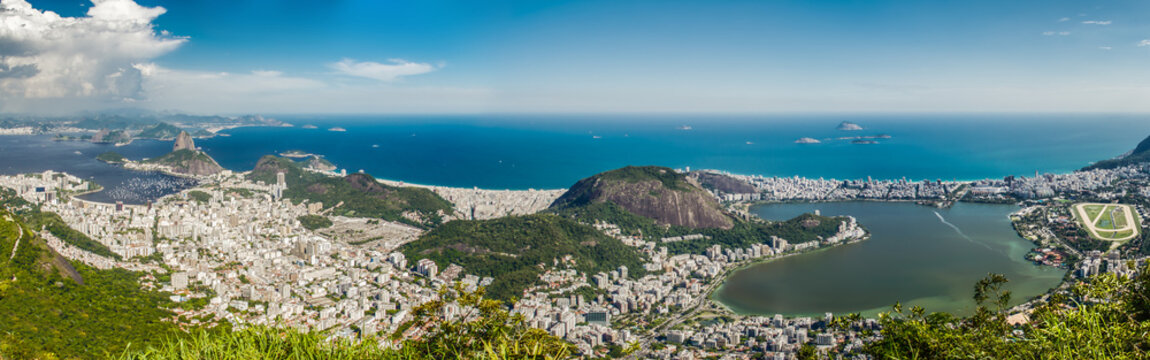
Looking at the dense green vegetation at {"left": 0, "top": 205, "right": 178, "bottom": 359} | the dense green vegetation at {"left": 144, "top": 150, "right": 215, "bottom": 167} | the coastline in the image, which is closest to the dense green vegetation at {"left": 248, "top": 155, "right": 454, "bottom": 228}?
the dense green vegetation at {"left": 0, "top": 205, "right": 178, "bottom": 359}

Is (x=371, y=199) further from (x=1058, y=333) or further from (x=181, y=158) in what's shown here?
(x=1058, y=333)

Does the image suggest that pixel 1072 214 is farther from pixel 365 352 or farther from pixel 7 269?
pixel 7 269

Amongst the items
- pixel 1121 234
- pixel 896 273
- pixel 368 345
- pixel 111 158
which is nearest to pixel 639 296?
pixel 896 273

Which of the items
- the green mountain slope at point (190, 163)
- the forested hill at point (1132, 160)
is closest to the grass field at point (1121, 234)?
the forested hill at point (1132, 160)

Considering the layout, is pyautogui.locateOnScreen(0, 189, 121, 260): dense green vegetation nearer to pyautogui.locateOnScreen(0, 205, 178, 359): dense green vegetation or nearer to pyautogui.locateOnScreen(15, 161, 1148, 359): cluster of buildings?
pyautogui.locateOnScreen(15, 161, 1148, 359): cluster of buildings

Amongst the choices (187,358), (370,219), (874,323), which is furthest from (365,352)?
(370,219)

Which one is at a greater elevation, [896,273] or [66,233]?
[66,233]
